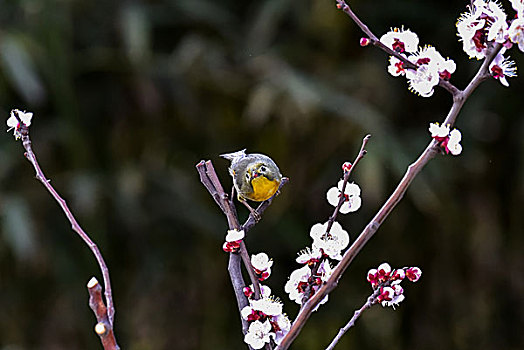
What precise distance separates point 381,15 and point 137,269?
0.84m

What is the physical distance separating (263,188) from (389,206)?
0.11 m

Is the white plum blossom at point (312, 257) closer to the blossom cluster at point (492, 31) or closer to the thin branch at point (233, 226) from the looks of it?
the thin branch at point (233, 226)

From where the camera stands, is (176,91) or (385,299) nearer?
(385,299)

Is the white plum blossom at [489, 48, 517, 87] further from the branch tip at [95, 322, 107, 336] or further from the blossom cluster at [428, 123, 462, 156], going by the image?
the branch tip at [95, 322, 107, 336]

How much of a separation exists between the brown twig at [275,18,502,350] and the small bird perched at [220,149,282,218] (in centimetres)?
9

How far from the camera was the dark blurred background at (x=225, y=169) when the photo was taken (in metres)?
1.39

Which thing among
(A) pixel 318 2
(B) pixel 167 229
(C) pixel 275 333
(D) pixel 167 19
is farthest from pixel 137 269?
(C) pixel 275 333

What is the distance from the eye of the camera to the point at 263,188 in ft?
1.29

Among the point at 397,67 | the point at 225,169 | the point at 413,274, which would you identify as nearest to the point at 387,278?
the point at 413,274

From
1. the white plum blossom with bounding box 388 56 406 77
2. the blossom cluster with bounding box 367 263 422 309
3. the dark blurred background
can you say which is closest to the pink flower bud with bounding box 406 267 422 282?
the blossom cluster with bounding box 367 263 422 309

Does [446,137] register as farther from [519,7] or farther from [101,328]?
[101,328]

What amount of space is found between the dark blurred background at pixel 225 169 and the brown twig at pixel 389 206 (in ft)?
3.31

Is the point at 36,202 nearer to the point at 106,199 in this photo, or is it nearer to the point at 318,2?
the point at 106,199

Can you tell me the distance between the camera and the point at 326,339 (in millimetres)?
1439
